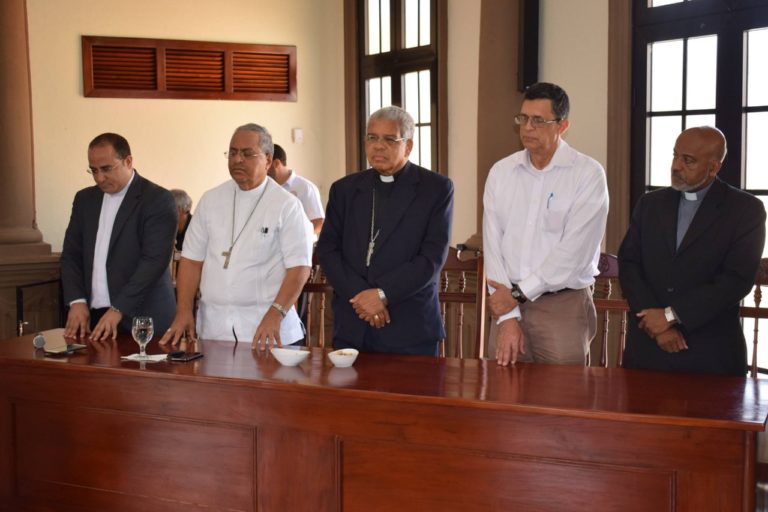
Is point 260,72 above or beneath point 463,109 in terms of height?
above

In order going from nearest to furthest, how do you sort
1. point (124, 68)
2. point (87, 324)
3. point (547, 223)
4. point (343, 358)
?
point (343, 358)
point (547, 223)
point (87, 324)
point (124, 68)

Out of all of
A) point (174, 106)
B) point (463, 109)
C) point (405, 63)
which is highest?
point (405, 63)

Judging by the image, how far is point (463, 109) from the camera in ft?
21.2

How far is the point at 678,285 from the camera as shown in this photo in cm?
311

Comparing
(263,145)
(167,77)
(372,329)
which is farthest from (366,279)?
(167,77)

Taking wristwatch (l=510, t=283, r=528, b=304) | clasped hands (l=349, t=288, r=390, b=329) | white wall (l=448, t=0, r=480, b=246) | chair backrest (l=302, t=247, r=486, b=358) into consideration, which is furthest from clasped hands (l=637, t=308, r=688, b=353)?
white wall (l=448, t=0, r=480, b=246)

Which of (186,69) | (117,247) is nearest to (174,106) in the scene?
(186,69)

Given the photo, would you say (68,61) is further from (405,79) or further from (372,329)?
(372,329)

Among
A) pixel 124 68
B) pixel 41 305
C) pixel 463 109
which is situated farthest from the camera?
pixel 124 68

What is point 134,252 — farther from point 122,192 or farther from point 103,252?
point 122,192

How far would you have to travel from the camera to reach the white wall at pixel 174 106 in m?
7.03

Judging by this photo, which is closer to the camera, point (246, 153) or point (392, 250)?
point (392, 250)

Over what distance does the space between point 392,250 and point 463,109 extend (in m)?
3.26

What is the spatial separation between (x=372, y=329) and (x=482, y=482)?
0.96 metres
